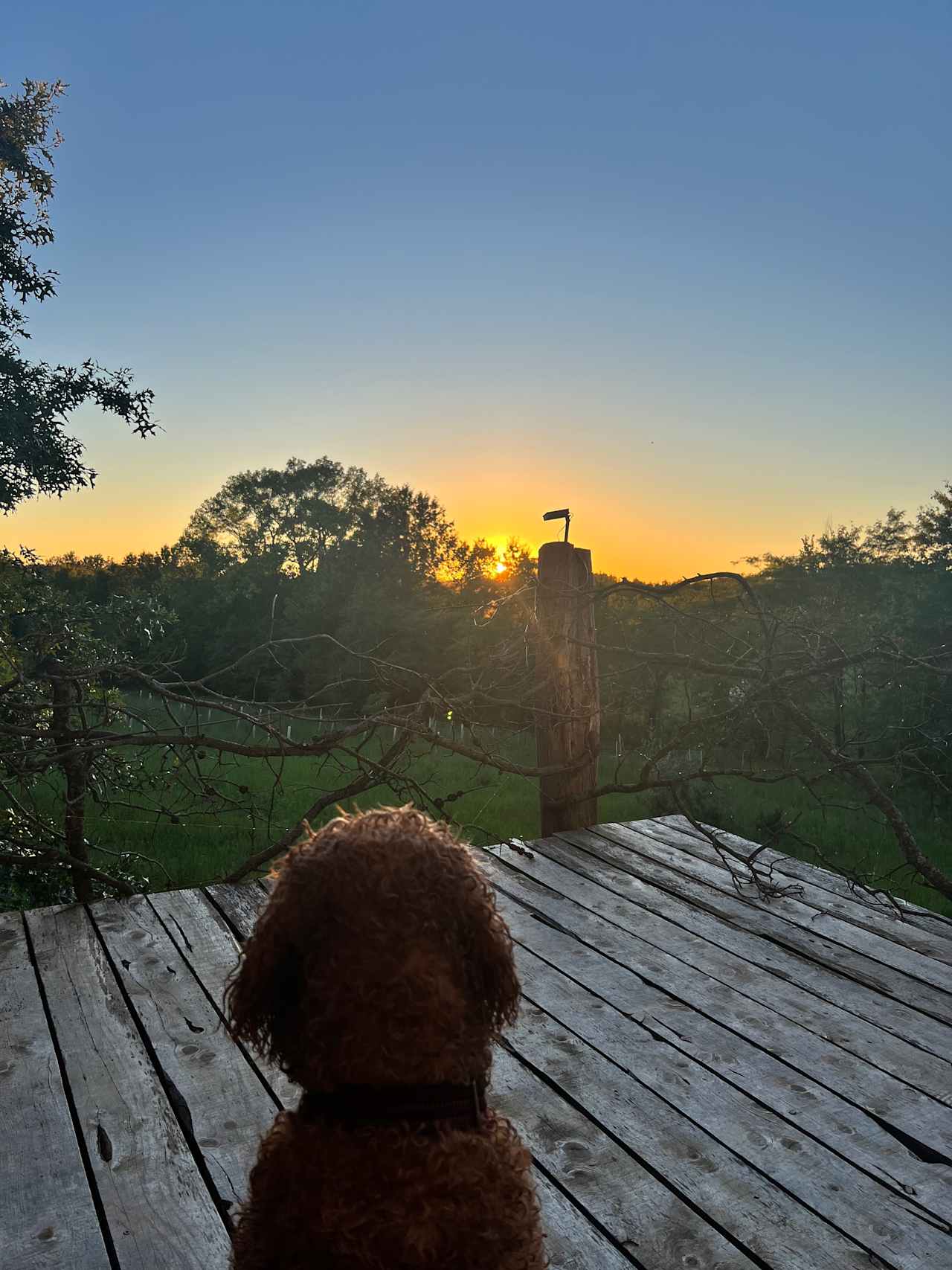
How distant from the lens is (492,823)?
371 inches

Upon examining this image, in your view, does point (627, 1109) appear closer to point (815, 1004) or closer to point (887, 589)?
point (815, 1004)

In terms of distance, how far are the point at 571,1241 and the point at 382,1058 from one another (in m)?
1.11

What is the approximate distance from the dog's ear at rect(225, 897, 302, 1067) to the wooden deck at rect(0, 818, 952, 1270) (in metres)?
0.96

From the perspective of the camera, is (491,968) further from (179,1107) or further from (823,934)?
(823,934)

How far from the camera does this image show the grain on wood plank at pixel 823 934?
10.9 ft

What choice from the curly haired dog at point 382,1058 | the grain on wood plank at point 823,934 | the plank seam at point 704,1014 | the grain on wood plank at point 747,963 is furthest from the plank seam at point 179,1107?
the grain on wood plank at point 823,934

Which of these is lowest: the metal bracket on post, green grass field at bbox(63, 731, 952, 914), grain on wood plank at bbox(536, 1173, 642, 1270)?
green grass field at bbox(63, 731, 952, 914)

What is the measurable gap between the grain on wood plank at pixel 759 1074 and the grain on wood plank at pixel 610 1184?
0.52m

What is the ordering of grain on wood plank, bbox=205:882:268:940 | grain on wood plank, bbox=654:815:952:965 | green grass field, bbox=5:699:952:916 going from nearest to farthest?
1. grain on wood plank, bbox=205:882:268:940
2. grain on wood plank, bbox=654:815:952:965
3. green grass field, bbox=5:699:952:916

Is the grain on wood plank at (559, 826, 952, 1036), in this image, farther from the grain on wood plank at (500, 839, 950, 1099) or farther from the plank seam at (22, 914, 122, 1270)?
the plank seam at (22, 914, 122, 1270)

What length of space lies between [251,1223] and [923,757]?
9.92 meters

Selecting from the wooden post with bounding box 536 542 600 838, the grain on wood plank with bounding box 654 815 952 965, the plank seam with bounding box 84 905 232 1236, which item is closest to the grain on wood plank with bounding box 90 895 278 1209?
the plank seam with bounding box 84 905 232 1236

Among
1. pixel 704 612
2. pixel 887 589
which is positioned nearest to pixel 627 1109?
pixel 704 612

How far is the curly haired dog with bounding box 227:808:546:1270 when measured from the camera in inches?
46.1
